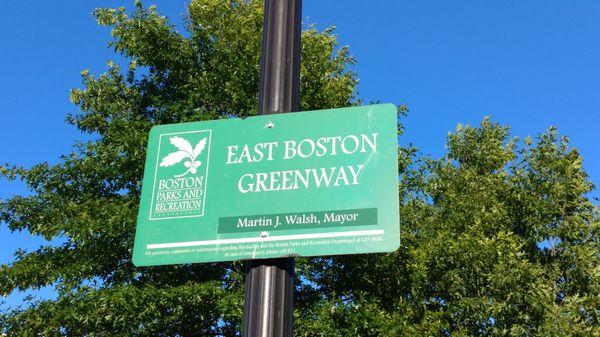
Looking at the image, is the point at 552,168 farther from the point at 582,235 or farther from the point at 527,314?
the point at 527,314

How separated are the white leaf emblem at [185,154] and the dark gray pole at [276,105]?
36cm

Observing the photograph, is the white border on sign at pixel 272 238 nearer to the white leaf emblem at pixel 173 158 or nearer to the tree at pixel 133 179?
the white leaf emblem at pixel 173 158

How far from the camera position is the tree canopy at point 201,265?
1202cm

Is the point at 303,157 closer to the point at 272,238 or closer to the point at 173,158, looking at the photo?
the point at 272,238

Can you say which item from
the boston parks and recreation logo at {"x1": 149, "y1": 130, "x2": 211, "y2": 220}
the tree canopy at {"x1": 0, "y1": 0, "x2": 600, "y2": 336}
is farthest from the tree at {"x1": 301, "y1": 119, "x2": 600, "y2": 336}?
the boston parks and recreation logo at {"x1": 149, "y1": 130, "x2": 211, "y2": 220}

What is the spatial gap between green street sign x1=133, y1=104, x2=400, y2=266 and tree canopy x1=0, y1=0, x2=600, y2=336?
29.2 feet

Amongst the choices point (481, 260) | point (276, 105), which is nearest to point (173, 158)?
point (276, 105)

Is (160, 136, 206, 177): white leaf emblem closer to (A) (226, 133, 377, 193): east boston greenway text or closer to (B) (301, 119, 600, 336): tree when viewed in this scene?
(A) (226, 133, 377, 193): east boston greenway text

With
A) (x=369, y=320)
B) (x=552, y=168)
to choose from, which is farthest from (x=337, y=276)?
(x=552, y=168)

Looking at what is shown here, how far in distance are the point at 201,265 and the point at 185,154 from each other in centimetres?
1081

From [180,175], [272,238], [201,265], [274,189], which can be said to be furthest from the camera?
[201,265]

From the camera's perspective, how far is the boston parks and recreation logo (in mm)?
2826

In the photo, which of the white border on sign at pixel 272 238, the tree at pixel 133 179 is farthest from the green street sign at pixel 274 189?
the tree at pixel 133 179

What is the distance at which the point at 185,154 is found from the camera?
3012mm
